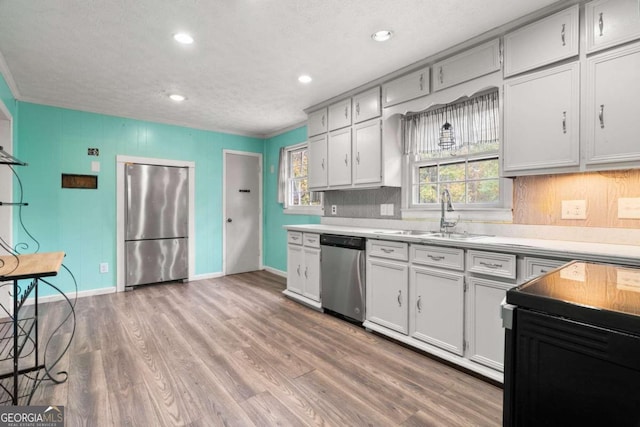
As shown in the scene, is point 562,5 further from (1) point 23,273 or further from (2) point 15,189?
(2) point 15,189

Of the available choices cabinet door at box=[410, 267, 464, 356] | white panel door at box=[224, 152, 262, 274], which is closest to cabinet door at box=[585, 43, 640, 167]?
cabinet door at box=[410, 267, 464, 356]

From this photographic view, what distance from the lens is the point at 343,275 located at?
3262 mm

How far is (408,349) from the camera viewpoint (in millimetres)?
2631

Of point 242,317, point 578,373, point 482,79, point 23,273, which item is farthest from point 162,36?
point 578,373

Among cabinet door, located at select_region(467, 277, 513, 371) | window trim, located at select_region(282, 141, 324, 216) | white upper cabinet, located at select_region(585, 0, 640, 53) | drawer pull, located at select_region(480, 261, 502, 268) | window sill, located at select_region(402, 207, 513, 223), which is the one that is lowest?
cabinet door, located at select_region(467, 277, 513, 371)

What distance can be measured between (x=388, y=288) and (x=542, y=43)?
213 centimetres

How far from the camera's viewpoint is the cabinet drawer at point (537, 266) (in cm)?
185

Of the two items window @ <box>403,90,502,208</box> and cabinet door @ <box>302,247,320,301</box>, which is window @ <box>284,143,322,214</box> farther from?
window @ <box>403,90,502,208</box>

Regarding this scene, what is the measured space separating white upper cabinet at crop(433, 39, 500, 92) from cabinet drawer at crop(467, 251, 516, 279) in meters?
1.38

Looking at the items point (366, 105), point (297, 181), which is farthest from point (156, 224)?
point (366, 105)

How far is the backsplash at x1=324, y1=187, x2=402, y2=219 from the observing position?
11.3ft

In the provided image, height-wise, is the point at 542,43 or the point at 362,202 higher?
the point at 542,43

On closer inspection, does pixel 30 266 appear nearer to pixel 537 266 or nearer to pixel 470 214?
pixel 537 266

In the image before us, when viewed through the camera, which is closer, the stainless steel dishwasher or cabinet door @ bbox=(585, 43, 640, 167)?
cabinet door @ bbox=(585, 43, 640, 167)
